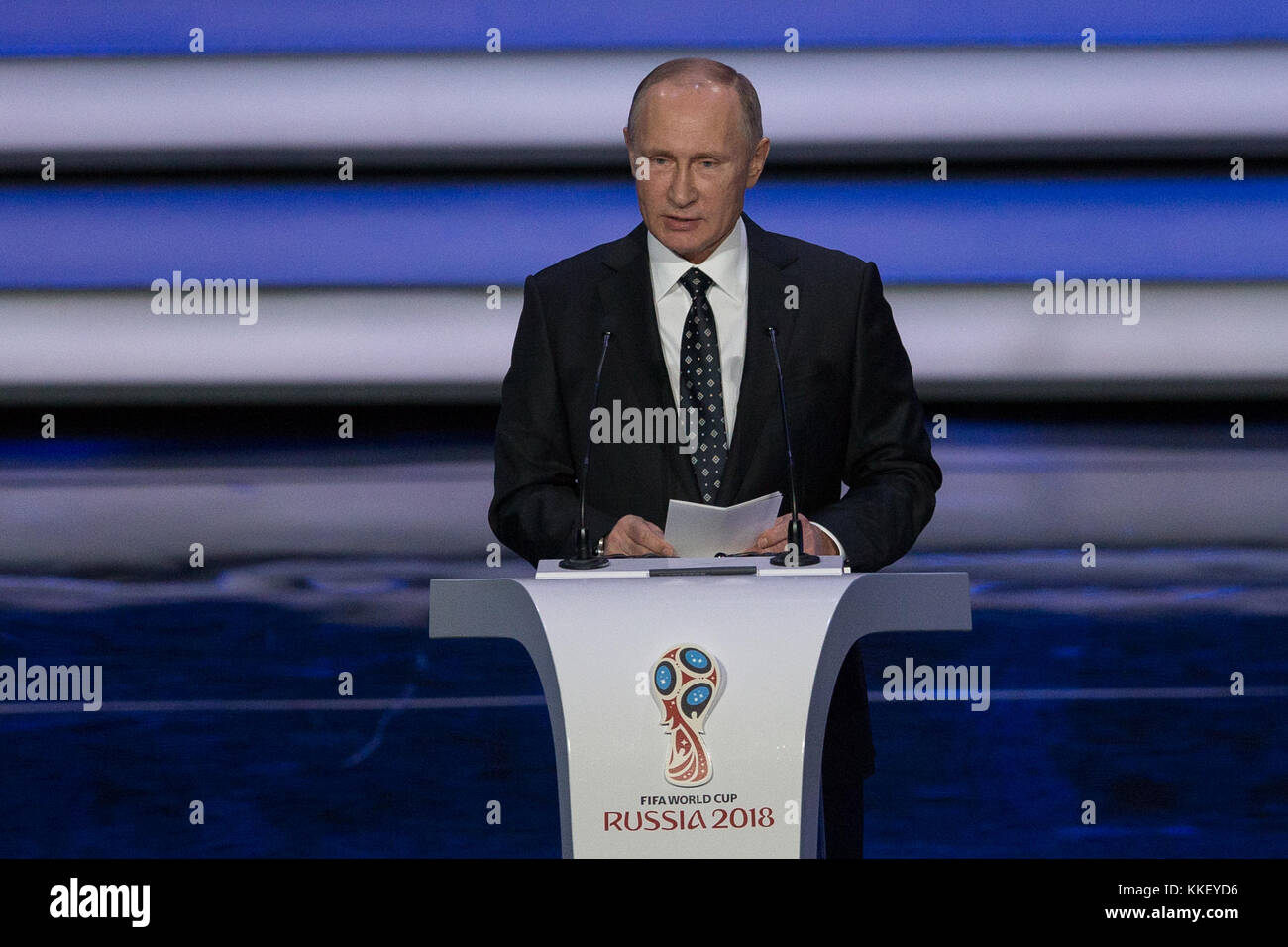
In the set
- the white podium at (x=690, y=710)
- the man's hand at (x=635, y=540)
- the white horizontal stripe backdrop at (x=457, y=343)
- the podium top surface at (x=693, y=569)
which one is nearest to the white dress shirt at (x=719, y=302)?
the man's hand at (x=635, y=540)

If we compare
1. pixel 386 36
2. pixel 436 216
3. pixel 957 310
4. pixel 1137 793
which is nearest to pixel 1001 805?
pixel 1137 793

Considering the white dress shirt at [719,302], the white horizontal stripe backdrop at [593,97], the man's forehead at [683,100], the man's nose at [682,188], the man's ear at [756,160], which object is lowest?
the white dress shirt at [719,302]

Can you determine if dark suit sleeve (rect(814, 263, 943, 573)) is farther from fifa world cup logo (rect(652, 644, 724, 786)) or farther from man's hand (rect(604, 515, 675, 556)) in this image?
fifa world cup logo (rect(652, 644, 724, 786))

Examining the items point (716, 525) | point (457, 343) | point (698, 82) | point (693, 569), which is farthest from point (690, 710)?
point (457, 343)

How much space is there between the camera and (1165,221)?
4988 mm

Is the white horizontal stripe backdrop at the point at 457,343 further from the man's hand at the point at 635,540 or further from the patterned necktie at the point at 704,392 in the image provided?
the man's hand at the point at 635,540

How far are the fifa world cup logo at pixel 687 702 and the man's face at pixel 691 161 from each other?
31.7 inches

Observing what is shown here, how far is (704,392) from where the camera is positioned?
224 cm

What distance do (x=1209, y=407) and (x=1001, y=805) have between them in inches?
91.9

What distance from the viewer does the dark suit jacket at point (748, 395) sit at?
87.0 inches

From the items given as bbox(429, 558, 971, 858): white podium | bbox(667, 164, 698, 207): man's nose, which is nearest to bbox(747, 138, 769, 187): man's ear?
bbox(667, 164, 698, 207): man's nose

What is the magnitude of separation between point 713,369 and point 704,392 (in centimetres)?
3

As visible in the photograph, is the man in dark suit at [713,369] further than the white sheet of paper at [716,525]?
Yes

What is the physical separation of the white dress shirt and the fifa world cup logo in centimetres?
67
